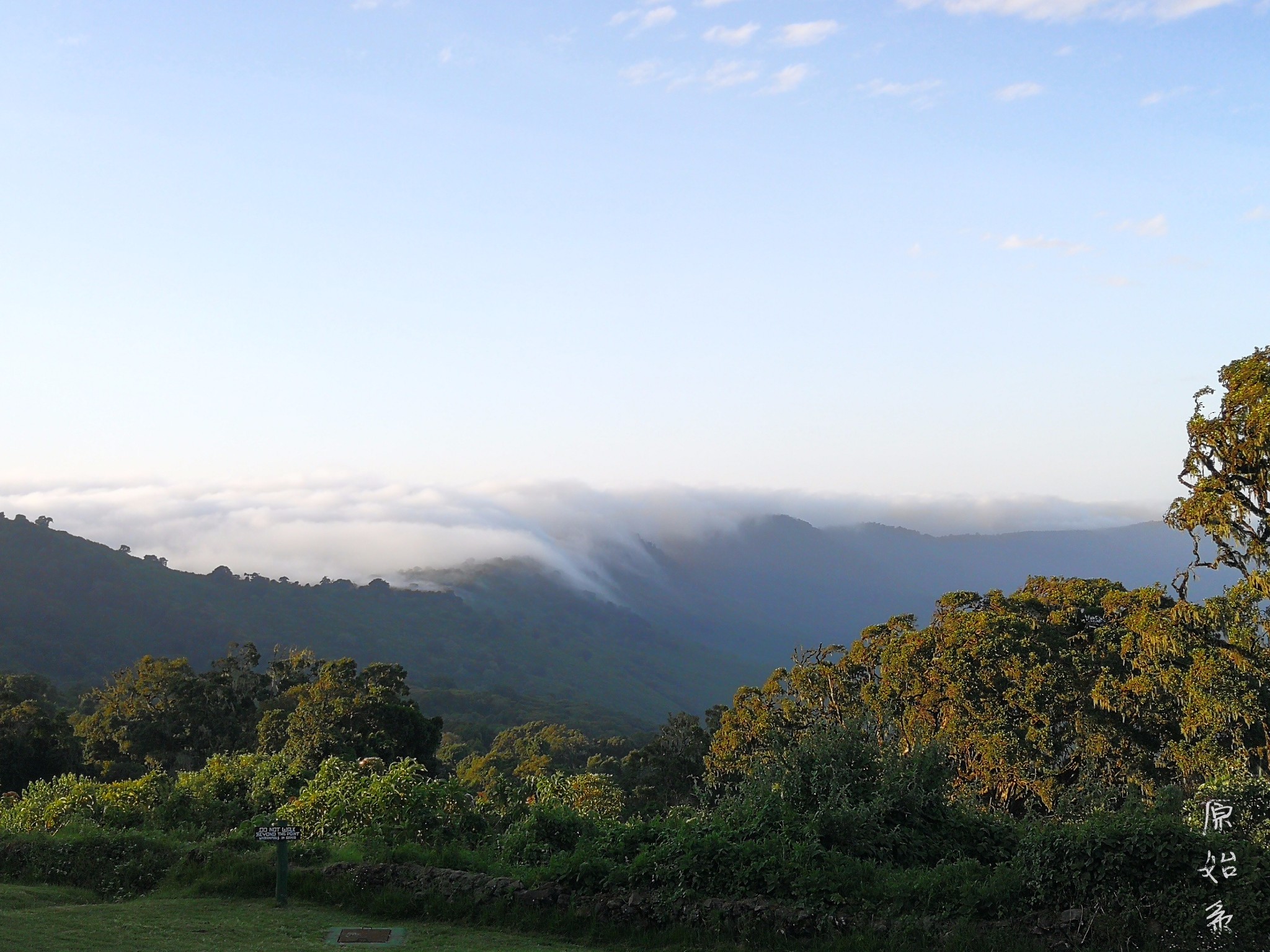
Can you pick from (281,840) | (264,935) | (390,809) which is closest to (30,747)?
(390,809)

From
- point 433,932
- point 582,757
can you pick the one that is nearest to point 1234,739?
point 433,932

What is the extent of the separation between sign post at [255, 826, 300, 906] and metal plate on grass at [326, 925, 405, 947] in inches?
52.8

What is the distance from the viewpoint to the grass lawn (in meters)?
9.69

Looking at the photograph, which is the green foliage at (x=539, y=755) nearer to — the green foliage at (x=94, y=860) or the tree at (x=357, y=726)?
the tree at (x=357, y=726)

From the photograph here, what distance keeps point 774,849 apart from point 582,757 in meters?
68.9

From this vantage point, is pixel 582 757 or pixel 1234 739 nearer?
pixel 1234 739

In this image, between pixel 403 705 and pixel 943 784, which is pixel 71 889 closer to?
pixel 943 784

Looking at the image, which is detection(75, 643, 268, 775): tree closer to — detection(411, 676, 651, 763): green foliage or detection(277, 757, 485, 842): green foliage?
detection(277, 757, 485, 842): green foliage

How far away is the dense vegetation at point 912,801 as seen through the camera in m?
9.77

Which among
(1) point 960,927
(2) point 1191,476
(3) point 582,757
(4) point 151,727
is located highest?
(2) point 1191,476

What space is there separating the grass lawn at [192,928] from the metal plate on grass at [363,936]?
11cm

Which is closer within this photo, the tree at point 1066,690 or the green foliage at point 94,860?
the green foliage at point 94,860

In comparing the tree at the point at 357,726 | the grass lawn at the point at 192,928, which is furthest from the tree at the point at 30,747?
the grass lawn at the point at 192,928

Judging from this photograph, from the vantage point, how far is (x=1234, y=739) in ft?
77.7
